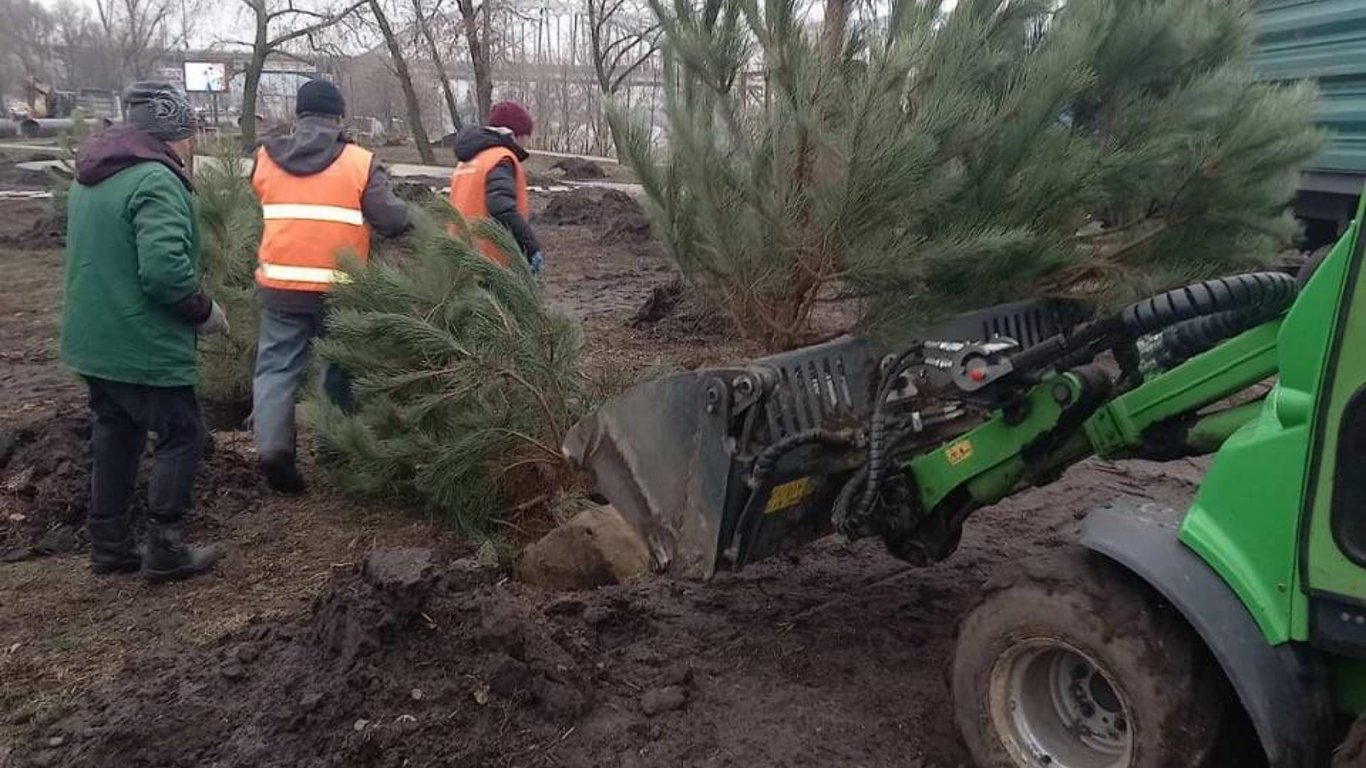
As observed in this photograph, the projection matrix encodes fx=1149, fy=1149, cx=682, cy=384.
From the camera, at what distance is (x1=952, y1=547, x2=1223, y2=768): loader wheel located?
7.72ft

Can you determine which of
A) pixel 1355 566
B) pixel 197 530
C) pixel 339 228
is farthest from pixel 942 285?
pixel 197 530

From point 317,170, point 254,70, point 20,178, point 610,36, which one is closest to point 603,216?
point 317,170

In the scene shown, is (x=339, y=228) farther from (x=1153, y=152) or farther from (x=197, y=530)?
(x=1153, y=152)

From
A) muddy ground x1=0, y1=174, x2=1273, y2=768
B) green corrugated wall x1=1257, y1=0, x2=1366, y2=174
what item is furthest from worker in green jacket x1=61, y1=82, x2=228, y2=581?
green corrugated wall x1=1257, y1=0, x2=1366, y2=174

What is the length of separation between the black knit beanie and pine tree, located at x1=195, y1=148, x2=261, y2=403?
1210 mm

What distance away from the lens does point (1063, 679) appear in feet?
8.86

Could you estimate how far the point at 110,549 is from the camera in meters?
4.32

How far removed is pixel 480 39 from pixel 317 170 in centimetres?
1756

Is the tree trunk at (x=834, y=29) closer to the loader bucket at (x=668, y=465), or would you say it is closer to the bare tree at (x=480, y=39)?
the loader bucket at (x=668, y=465)

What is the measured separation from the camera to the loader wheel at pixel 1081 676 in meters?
2.35

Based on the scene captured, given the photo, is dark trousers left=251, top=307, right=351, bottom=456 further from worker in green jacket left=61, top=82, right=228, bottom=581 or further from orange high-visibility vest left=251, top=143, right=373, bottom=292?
worker in green jacket left=61, top=82, right=228, bottom=581

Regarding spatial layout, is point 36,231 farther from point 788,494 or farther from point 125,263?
point 788,494

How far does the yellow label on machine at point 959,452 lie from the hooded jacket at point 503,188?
129 inches

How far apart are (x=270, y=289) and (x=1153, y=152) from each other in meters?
3.62
